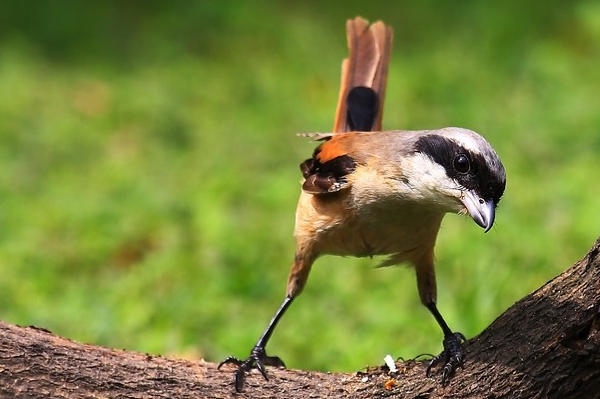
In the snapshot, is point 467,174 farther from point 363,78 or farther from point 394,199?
point 363,78

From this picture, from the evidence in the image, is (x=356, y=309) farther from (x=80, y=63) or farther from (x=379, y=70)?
(x=80, y=63)

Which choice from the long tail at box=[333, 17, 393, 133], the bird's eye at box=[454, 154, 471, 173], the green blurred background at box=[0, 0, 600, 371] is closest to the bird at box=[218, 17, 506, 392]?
the bird's eye at box=[454, 154, 471, 173]

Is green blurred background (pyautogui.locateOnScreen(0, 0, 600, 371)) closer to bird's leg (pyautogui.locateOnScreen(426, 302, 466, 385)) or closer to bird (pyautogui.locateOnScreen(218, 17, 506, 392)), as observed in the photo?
bird (pyautogui.locateOnScreen(218, 17, 506, 392))

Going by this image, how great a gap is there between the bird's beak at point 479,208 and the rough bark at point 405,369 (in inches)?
12.8

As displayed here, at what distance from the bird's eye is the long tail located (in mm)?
1403

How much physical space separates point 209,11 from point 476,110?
13.0 feet

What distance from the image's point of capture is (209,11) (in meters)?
11.6

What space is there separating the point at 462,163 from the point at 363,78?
167 centimetres

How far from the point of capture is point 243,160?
8.53 metres

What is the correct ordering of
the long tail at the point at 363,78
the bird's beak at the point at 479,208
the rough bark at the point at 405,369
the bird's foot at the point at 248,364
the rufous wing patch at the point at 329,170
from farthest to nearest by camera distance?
the long tail at the point at 363,78, the rufous wing patch at the point at 329,170, the bird's foot at the point at 248,364, the bird's beak at the point at 479,208, the rough bark at the point at 405,369

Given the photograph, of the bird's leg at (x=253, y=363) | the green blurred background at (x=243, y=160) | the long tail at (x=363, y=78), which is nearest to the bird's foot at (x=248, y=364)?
the bird's leg at (x=253, y=363)

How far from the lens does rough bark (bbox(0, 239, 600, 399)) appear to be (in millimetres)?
3471

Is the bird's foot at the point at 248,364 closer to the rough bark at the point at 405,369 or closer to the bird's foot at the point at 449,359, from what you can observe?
the rough bark at the point at 405,369

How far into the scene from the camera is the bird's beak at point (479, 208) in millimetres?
3781
